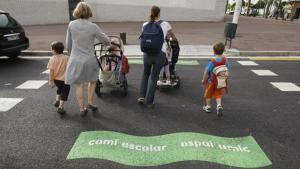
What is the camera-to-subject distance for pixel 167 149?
3838 mm

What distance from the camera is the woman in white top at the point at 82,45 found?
4.27 metres

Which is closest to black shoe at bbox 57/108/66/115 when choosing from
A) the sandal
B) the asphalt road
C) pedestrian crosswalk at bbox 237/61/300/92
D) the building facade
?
the asphalt road

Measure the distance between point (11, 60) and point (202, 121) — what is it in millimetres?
7475

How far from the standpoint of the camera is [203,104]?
5.55m

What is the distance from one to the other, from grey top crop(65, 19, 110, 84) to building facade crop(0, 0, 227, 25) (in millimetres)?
17253

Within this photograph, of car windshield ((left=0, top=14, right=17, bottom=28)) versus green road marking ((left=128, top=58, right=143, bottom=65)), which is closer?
car windshield ((left=0, top=14, right=17, bottom=28))

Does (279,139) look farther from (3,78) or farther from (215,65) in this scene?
(3,78)

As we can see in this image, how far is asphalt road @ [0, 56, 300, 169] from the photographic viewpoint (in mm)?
3672

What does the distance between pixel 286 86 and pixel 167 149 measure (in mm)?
4229

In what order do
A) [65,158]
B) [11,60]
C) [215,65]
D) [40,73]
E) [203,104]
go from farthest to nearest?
[11,60] → [40,73] → [203,104] → [215,65] → [65,158]

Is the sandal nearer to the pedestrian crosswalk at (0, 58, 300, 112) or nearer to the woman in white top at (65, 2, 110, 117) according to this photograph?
the woman in white top at (65, 2, 110, 117)

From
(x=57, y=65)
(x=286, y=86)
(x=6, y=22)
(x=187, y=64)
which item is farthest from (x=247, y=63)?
(x=6, y=22)

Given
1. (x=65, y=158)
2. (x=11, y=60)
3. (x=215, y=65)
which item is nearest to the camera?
(x=65, y=158)

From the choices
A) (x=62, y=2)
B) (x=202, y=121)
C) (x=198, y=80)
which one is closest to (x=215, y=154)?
(x=202, y=121)
